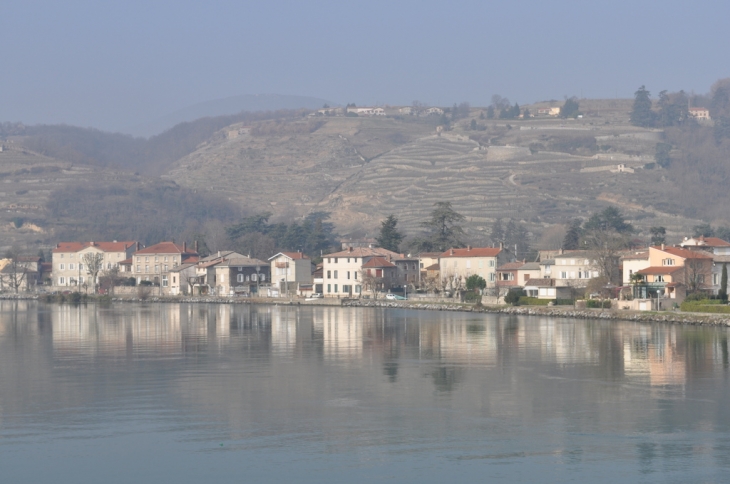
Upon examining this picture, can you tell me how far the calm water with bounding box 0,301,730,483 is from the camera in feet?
56.9

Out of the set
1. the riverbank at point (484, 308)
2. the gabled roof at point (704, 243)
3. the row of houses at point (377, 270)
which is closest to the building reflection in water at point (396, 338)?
the riverbank at point (484, 308)

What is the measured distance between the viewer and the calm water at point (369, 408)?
56.9 feet

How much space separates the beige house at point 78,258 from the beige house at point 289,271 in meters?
17.7

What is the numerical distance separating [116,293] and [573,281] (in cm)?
3488

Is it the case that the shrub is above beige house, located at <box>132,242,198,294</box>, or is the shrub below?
below

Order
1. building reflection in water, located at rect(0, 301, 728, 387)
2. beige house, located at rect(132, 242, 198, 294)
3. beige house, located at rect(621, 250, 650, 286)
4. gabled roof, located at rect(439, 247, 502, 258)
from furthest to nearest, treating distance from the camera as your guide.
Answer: beige house, located at rect(132, 242, 198, 294) → gabled roof, located at rect(439, 247, 502, 258) → beige house, located at rect(621, 250, 650, 286) → building reflection in water, located at rect(0, 301, 728, 387)

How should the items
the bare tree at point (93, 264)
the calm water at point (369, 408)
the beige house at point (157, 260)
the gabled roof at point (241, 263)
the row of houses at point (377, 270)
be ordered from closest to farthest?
the calm water at point (369, 408) < the row of houses at point (377, 270) < the gabled roof at point (241, 263) < the beige house at point (157, 260) < the bare tree at point (93, 264)

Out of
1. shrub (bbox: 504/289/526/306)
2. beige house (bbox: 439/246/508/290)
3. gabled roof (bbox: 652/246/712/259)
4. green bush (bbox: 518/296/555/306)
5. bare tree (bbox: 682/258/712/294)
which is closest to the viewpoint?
bare tree (bbox: 682/258/712/294)

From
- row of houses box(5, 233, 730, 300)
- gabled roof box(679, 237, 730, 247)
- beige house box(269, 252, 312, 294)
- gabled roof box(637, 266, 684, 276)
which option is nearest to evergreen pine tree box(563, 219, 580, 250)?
row of houses box(5, 233, 730, 300)

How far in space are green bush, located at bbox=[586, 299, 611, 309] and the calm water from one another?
35.9 ft

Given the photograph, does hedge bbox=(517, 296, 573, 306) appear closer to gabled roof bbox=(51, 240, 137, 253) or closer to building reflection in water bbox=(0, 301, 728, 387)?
building reflection in water bbox=(0, 301, 728, 387)

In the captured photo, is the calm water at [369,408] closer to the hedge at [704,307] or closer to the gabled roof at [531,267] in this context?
the hedge at [704,307]

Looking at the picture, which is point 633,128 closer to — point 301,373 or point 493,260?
point 493,260

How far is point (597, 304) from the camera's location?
49.9 metres
